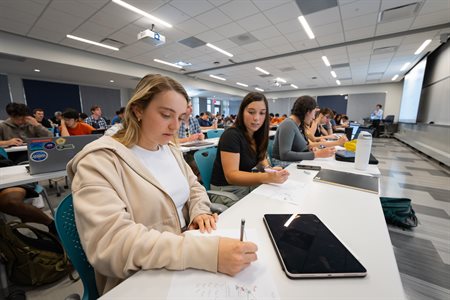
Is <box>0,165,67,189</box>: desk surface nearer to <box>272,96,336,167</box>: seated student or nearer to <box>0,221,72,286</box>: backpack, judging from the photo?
<box>0,221,72,286</box>: backpack

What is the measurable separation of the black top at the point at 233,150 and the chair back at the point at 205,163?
63 mm

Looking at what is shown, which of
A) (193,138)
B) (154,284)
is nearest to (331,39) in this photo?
(193,138)

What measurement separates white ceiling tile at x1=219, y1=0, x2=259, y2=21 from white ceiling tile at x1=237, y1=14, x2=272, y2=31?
16cm

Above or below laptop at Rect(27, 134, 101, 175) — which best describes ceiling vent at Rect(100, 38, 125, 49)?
above

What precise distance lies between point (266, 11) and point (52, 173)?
13.6 feet

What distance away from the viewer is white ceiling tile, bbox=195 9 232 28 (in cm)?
379

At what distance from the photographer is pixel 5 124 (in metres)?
2.89

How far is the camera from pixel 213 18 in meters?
3.98

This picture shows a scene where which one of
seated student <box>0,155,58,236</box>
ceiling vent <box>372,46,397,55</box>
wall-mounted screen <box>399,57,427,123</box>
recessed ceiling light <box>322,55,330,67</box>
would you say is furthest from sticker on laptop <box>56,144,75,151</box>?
wall-mounted screen <box>399,57,427,123</box>

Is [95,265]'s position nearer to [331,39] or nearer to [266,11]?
[266,11]

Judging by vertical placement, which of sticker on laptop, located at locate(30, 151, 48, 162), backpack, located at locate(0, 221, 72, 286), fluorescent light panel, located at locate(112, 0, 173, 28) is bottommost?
backpack, located at locate(0, 221, 72, 286)

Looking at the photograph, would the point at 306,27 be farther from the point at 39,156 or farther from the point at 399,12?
the point at 39,156

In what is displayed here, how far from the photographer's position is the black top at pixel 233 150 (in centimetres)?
146

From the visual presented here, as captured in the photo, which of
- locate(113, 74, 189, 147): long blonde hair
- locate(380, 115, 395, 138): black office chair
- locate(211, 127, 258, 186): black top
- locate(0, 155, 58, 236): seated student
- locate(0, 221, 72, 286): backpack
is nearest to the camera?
locate(113, 74, 189, 147): long blonde hair
